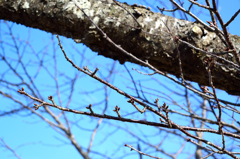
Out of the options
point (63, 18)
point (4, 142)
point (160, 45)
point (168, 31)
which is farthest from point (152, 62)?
point (4, 142)

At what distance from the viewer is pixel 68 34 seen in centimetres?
195

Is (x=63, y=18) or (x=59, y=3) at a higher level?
(x=59, y=3)

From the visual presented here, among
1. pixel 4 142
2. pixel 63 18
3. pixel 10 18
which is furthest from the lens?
pixel 4 142

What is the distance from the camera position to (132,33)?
1875 millimetres

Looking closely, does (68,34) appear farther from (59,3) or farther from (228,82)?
(228,82)

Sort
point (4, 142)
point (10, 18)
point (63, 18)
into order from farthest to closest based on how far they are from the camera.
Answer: point (4, 142)
point (10, 18)
point (63, 18)

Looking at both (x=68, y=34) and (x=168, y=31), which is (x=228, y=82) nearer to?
(x=168, y=31)

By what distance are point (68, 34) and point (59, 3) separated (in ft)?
0.88

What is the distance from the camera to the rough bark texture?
6.08ft

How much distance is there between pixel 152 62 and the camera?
196 centimetres

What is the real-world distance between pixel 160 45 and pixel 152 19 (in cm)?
25

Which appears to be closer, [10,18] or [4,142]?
[10,18]

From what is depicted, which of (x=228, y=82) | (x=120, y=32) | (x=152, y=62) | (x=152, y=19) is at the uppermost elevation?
(x=152, y=19)

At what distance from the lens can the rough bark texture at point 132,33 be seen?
72.9 inches
